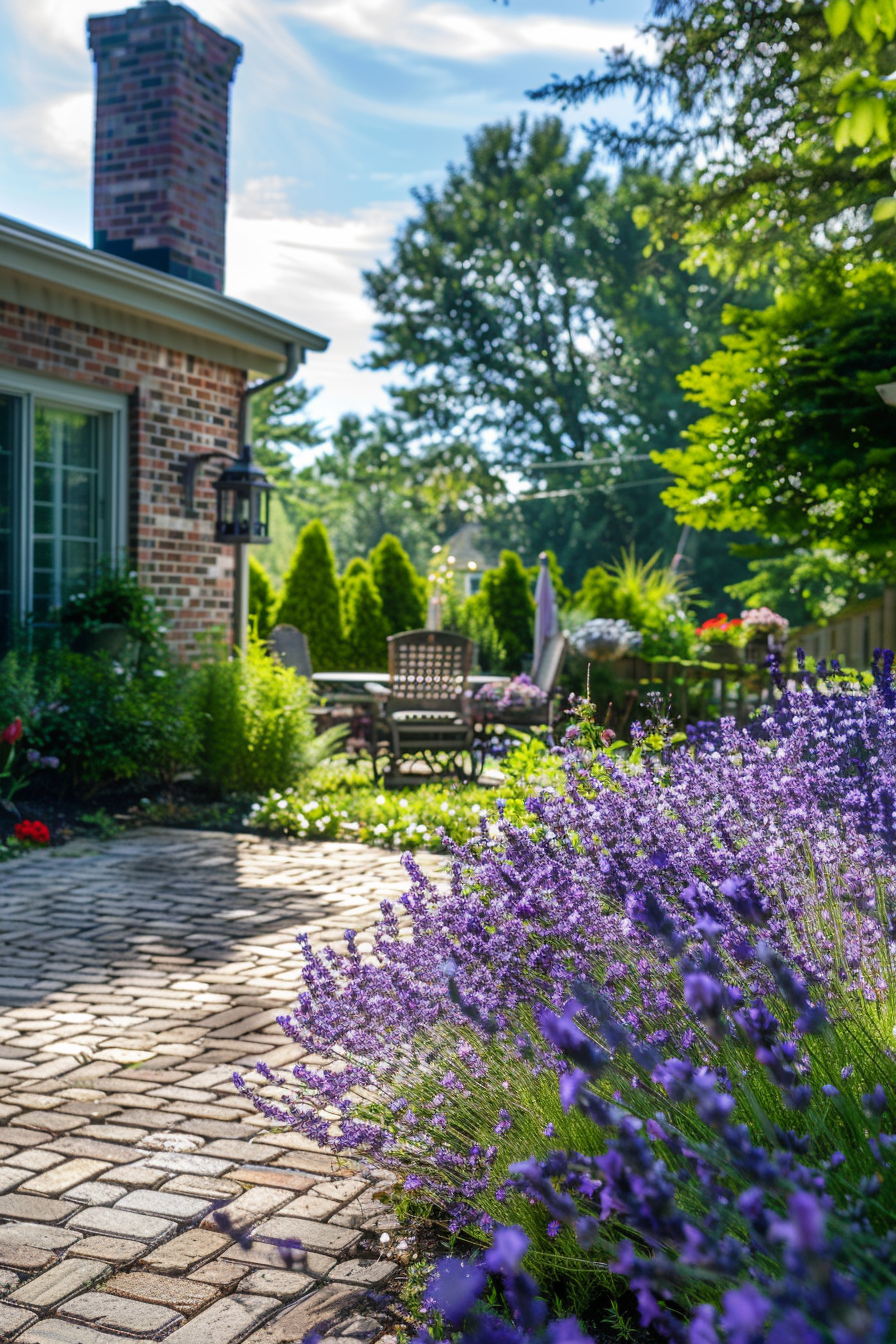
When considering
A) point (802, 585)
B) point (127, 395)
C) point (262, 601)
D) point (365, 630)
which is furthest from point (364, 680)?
point (802, 585)

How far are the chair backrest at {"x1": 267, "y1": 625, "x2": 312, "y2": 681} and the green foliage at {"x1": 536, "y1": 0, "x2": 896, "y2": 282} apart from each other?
5016mm

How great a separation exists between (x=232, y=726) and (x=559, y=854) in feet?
17.7

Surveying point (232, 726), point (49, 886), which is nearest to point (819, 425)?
point (232, 726)

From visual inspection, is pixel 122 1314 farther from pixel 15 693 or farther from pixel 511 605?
pixel 511 605

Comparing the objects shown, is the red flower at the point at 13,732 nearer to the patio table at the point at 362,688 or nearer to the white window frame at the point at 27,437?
the white window frame at the point at 27,437

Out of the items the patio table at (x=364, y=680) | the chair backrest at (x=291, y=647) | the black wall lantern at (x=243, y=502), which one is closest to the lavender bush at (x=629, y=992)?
the black wall lantern at (x=243, y=502)

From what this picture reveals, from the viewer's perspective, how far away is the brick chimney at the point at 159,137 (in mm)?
9234

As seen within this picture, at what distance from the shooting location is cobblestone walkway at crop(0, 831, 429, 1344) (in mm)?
2025

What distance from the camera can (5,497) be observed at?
7.22 metres

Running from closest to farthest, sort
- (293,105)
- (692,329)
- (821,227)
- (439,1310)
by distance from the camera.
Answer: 1. (439,1310)
2. (821,227)
3. (293,105)
4. (692,329)

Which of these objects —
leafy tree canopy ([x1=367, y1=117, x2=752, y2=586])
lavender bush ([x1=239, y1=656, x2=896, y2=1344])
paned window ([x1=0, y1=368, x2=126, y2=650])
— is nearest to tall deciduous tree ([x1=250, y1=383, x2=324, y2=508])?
leafy tree canopy ([x1=367, y1=117, x2=752, y2=586])

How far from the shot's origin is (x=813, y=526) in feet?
27.7

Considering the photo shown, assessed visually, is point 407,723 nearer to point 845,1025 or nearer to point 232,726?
point 232,726

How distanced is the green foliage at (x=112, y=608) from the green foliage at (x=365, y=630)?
854 centimetres
